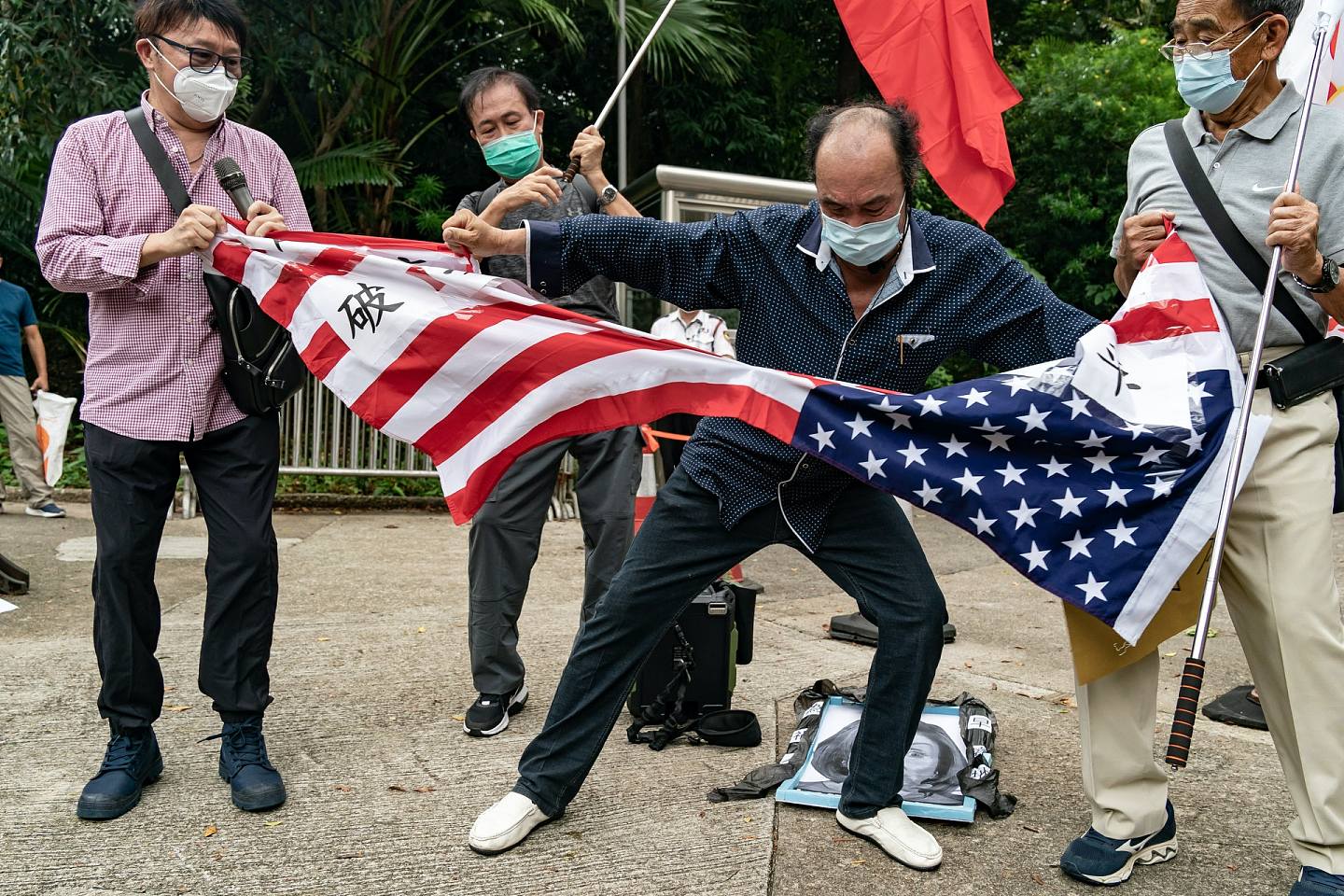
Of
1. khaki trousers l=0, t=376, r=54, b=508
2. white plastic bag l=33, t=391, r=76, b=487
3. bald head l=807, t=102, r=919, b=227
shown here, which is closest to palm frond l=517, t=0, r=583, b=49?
white plastic bag l=33, t=391, r=76, b=487

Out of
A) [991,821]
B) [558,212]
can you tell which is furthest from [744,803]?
[558,212]

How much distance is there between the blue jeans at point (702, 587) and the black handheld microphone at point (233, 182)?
1.54m

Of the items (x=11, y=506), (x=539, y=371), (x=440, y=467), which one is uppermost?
(x=539, y=371)

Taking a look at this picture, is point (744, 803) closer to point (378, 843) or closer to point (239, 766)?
point (378, 843)

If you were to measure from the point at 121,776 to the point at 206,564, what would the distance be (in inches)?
25.8

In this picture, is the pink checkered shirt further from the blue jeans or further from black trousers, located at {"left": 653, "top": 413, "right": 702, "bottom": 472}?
black trousers, located at {"left": 653, "top": 413, "right": 702, "bottom": 472}

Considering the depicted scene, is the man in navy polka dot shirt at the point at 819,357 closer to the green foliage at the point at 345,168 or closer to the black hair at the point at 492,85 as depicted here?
the black hair at the point at 492,85

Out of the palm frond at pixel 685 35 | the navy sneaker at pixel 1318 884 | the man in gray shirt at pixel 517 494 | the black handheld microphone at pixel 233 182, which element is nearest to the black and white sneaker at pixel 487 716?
the man in gray shirt at pixel 517 494

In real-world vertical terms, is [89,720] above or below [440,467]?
below

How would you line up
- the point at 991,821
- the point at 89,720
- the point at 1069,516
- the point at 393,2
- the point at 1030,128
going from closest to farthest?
the point at 1069,516 < the point at 991,821 < the point at 89,720 < the point at 393,2 < the point at 1030,128

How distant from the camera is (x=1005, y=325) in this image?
330 centimetres

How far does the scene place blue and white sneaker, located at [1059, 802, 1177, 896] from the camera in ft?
10.6

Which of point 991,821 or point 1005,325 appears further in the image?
point 991,821

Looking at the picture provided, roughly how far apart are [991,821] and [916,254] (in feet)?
5.66
